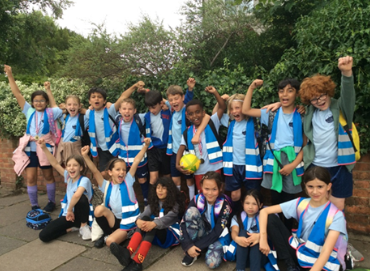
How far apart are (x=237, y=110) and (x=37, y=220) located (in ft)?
10.6

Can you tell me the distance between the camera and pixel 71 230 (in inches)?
169

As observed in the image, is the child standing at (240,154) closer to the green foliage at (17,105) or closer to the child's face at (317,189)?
the child's face at (317,189)

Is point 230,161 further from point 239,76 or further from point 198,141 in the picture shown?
point 239,76

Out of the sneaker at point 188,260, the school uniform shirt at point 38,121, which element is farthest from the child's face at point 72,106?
the sneaker at point 188,260

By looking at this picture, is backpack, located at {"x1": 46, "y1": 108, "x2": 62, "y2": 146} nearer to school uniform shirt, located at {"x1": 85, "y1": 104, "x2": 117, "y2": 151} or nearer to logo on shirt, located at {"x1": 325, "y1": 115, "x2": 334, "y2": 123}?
school uniform shirt, located at {"x1": 85, "y1": 104, "x2": 117, "y2": 151}

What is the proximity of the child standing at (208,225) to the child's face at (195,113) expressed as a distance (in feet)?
2.45

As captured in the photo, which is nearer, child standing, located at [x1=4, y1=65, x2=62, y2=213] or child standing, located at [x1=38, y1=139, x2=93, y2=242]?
child standing, located at [x1=38, y1=139, x2=93, y2=242]

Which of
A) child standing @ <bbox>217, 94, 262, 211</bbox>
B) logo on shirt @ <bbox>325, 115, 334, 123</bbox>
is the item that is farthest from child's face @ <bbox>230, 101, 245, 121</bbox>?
logo on shirt @ <bbox>325, 115, 334, 123</bbox>

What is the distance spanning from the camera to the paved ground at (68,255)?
3385 mm

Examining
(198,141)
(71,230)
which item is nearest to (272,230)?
(198,141)

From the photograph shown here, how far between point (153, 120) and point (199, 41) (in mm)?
3771

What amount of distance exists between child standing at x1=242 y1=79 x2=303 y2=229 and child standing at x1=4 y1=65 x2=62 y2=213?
3.34 meters

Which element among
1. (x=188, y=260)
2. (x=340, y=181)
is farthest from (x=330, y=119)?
(x=188, y=260)

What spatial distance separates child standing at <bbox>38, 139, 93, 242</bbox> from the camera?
4.06 metres
